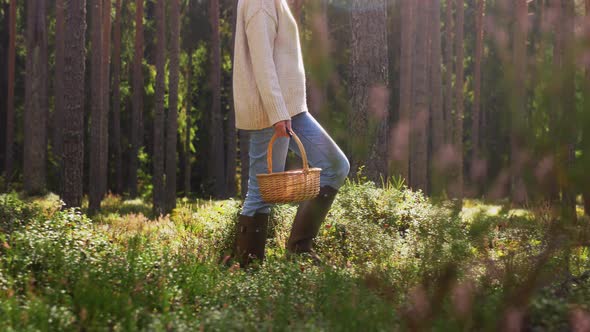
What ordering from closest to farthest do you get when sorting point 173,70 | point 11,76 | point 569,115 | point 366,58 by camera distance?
point 569,115 < point 366,58 < point 173,70 < point 11,76

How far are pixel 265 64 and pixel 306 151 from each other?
0.75m

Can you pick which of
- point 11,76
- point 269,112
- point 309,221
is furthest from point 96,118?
Answer: point 269,112

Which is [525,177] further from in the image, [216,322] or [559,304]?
[216,322]

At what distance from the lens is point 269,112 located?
5.06 meters

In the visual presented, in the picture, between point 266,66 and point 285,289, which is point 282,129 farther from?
point 285,289

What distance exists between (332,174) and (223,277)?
133 centimetres

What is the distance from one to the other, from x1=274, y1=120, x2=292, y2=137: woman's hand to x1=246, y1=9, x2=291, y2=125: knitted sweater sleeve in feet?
0.11

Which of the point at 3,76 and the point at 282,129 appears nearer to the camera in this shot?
the point at 282,129

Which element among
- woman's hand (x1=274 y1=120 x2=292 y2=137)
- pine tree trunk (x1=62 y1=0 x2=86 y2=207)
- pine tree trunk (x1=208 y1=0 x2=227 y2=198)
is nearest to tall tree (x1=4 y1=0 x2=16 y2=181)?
pine tree trunk (x1=208 y1=0 x2=227 y2=198)

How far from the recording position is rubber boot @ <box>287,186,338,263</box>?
5414mm

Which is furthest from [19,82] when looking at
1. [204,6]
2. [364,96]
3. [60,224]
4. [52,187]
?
[60,224]

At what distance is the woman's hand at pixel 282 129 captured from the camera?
500 centimetres

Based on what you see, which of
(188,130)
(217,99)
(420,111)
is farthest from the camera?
(188,130)

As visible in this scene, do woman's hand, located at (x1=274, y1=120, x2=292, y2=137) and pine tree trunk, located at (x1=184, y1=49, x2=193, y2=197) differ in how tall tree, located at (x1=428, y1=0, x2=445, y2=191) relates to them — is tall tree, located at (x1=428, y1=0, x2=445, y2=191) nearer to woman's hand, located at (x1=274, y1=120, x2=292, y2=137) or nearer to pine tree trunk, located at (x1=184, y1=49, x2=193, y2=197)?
pine tree trunk, located at (x1=184, y1=49, x2=193, y2=197)
